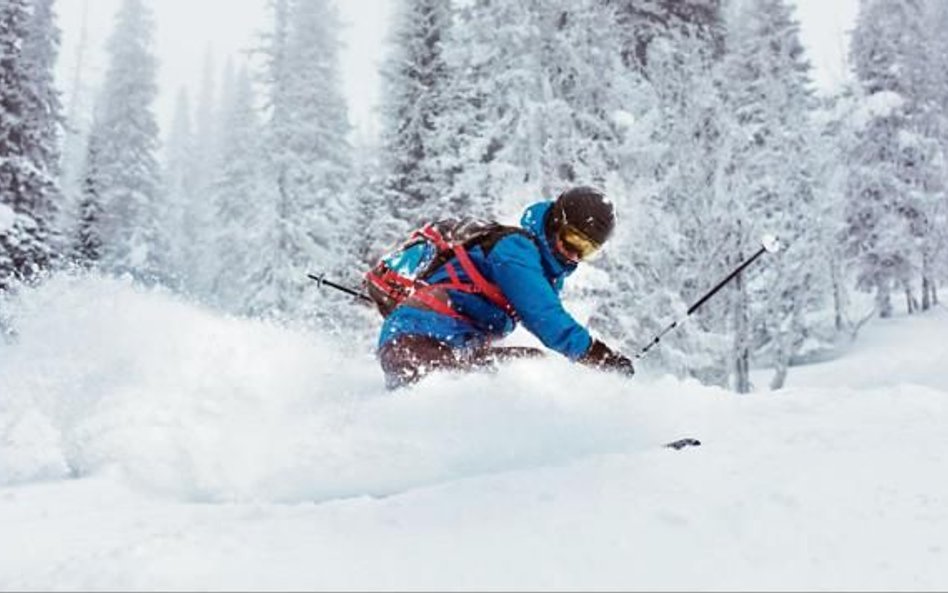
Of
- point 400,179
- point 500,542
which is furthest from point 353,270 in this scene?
point 500,542

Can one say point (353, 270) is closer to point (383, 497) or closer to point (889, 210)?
point (889, 210)

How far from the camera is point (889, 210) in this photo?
29.1m

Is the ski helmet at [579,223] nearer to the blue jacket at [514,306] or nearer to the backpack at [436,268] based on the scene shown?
the blue jacket at [514,306]

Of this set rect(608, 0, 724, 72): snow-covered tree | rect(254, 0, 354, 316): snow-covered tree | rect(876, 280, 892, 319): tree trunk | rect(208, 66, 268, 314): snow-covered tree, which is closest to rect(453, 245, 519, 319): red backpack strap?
rect(608, 0, 724, 72): snow-covered tree

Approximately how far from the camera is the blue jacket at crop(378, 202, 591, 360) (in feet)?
15.3

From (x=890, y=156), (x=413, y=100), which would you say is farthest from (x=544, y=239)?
(x=890, y=156)

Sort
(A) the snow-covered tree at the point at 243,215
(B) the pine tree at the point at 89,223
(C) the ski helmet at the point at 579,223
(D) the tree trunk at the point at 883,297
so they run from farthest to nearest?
(D) the tree trunk at the point at 883,297
(A) the snow-covered tree at the point at 243,215
(B) the pine tree at the point at 89,223
(C) the ski helmet at the point at 579,223

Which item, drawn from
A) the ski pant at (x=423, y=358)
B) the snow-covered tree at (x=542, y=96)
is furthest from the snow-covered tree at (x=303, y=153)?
the ski pant at (x=423, y=358)

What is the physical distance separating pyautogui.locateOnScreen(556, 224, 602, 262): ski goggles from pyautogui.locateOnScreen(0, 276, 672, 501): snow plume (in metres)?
0.64

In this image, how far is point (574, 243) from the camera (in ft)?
16.2

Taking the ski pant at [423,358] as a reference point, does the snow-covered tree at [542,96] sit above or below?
above

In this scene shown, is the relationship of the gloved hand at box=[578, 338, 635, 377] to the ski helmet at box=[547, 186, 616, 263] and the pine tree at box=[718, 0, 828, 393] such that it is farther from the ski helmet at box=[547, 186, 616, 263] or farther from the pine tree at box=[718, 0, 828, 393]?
the pine tree at box=[718, 0, 828, 393]

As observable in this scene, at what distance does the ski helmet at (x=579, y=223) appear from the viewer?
16.1 feet

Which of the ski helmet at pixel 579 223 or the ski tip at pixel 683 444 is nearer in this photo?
the ski tip at pixel 683 444
